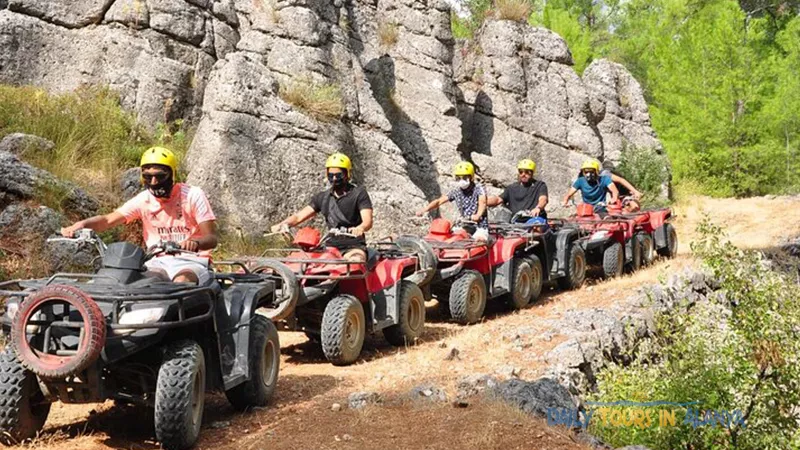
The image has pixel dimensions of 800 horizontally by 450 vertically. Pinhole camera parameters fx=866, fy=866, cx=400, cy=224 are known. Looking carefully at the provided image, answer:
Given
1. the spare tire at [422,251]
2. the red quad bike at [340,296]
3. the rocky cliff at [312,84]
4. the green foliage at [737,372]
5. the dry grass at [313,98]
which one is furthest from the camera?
the dry grass at [313,98]

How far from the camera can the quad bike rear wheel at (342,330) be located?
24.9 feet

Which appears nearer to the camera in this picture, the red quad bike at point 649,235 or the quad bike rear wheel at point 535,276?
the quad bike rear wheel at point 535,276

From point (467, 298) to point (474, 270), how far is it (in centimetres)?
55

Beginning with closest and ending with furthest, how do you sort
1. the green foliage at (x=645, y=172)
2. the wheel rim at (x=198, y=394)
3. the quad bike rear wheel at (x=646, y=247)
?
the wheel rim at (x=198, y=394) → the quad bike rear wheel at (x=646, y=247) → the green foliage at (x=645, y=172)

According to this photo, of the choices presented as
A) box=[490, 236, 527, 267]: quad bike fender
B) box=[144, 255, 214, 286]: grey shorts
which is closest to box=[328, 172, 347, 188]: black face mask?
box=[144, 255, 214, 286]: grey shorts

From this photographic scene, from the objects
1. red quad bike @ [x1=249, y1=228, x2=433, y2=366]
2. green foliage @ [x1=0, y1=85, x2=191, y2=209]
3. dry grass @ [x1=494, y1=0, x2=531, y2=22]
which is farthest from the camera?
dry grass @ [x1=494, y1=0, x2=531, y2=22]

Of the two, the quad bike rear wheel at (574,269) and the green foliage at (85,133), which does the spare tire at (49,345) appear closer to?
the green foliage at (85,133)

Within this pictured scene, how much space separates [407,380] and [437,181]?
1215cm

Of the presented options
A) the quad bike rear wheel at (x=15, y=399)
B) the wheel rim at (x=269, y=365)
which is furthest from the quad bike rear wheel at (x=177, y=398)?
the wheel rim at (x=269, y=365)

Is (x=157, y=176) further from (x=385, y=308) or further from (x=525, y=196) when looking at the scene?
(x=525, y=196)

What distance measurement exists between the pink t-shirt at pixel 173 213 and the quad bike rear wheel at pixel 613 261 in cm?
884

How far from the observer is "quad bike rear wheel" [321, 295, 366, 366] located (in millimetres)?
7590

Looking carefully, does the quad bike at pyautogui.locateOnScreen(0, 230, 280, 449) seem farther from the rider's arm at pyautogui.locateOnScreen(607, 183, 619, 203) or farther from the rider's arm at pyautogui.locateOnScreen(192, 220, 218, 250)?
the rider's arm at pyautogui.locateOnScreen(607, 183, 619, 203)

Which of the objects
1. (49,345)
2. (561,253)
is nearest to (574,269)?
(561,253)
